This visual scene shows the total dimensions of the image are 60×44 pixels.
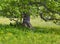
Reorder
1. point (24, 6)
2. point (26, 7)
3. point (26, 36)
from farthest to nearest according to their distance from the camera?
point (24, 6)
point (26, 7)
point (26, 36)

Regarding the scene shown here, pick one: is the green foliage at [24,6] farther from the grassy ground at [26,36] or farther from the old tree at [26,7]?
the grassy ground at [26,36]

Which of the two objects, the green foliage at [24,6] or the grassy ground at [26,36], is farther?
the green foliage at [24,6]

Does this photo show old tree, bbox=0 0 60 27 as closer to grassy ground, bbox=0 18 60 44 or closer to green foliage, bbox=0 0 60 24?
green foliage, bbox=0 0 60 24

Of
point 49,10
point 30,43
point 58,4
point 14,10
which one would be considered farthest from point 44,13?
point 30,43

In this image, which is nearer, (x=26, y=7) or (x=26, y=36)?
(x=26, y=36)

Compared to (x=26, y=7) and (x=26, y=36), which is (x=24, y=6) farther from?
(x=26, y=36)

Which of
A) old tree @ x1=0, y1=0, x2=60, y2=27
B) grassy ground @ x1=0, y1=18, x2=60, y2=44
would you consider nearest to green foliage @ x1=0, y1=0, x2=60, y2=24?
old tree @ x1=0, y1=0, x2=60, y2=27

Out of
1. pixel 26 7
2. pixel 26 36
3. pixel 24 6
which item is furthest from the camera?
pixel 24 6

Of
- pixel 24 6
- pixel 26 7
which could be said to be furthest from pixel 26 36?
pixel 24 6

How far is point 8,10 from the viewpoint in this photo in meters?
24.2

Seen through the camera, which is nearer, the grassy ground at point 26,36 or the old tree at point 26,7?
the grassy ground at point 26,36

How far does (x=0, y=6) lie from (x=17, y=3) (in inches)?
64.1

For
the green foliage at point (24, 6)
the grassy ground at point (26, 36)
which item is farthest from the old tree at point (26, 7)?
the grassy ground at point (26, 36)

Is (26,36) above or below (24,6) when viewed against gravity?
below
